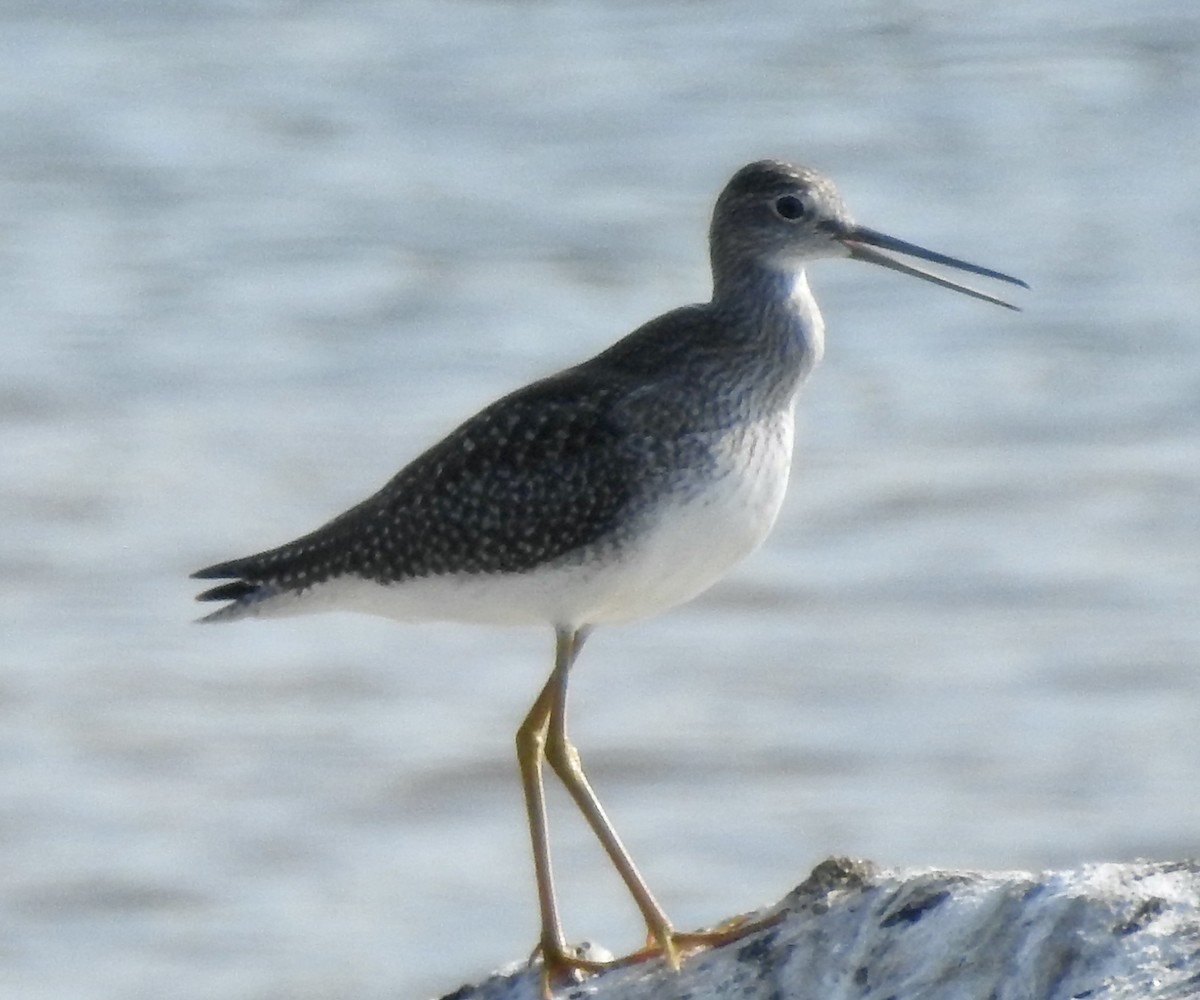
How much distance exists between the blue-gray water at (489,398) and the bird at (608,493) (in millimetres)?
2485

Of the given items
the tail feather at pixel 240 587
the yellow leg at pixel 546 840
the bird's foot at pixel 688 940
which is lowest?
the bird's foot at pixel 688 940

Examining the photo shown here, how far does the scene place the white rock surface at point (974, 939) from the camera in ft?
21.6

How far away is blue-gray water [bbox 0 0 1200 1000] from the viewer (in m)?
12.1

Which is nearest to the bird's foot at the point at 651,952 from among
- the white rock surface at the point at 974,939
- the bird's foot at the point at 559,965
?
the bird's foot at the point at 559,965

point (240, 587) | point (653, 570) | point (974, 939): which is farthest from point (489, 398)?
point (974, 939)

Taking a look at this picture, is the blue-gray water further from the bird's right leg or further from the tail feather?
the tail feather

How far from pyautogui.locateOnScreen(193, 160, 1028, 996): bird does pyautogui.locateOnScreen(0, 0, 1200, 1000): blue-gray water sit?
2485 millimetres

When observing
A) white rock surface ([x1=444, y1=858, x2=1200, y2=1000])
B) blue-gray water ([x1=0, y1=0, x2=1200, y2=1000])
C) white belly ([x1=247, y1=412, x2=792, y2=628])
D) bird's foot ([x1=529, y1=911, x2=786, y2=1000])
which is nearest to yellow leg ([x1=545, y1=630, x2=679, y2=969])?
white belly ([x1=247, y1=412, x2=792, y2=628])

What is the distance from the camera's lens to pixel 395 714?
13.4 metres

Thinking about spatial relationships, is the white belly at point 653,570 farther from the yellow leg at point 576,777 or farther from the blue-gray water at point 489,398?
the blue-gray water at point 489,398

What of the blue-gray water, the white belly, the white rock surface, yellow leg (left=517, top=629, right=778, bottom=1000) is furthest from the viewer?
the blue-gray water

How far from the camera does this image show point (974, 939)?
6.81 m

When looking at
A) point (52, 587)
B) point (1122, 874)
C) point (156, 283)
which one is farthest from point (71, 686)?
point (1122, 874)

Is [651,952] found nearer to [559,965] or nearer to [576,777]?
[559,965]
